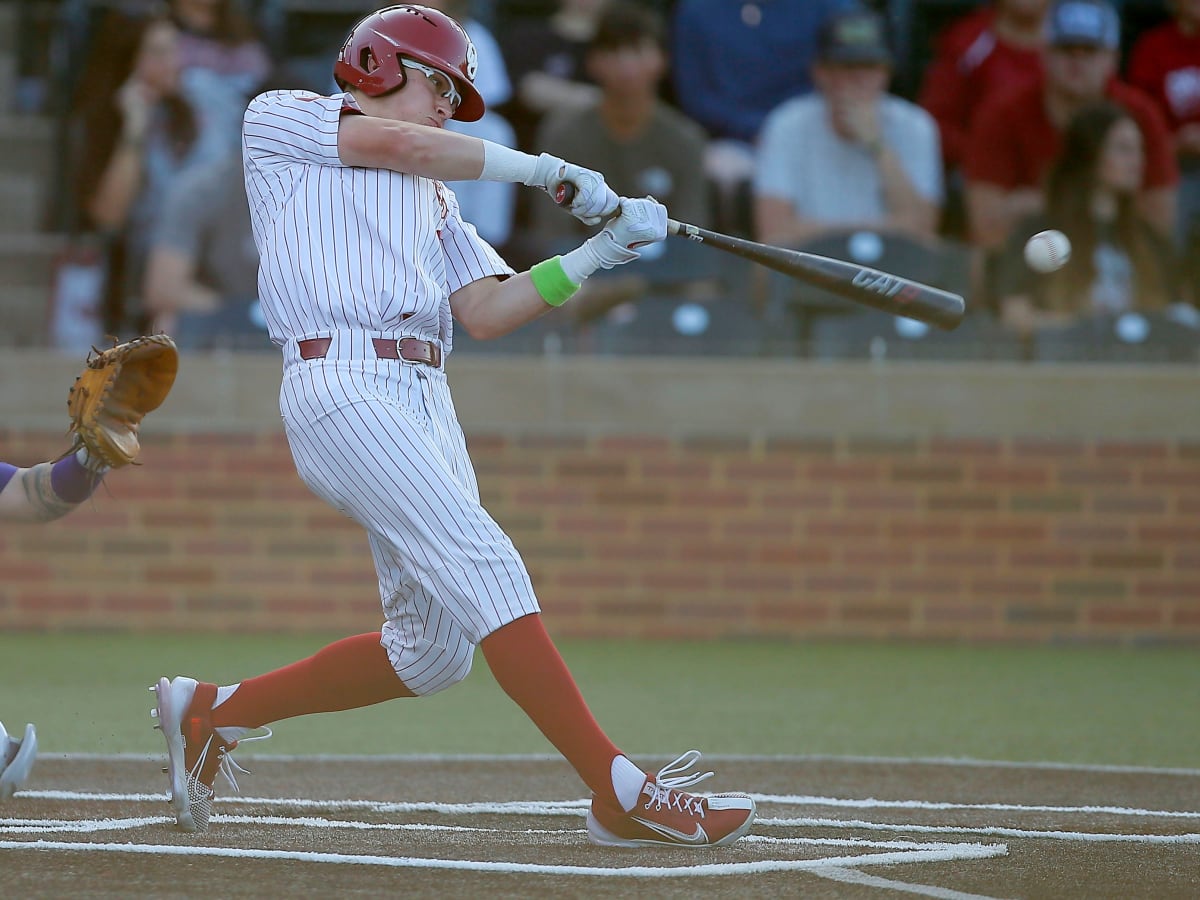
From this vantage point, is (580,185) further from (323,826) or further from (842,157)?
(842,157)

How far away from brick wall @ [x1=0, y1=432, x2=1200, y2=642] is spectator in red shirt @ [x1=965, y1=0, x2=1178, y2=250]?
1.40 meters

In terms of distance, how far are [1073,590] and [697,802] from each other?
5429 mm

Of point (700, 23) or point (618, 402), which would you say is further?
point (700, 23)

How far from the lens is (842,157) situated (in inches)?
368

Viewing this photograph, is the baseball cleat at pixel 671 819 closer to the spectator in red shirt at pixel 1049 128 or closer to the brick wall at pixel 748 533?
the brick wall at pixel 748 533

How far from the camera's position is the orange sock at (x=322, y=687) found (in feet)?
13.7

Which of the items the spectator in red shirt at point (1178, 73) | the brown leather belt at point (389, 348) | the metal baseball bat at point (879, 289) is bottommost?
the brown leather belt at point (389, 348)

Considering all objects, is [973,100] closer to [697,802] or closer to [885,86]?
[885,86]

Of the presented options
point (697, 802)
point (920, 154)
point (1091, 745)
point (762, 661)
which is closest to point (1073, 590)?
point (762, 661)

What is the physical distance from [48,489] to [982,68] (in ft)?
23.0

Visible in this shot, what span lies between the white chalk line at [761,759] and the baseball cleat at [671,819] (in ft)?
5.47

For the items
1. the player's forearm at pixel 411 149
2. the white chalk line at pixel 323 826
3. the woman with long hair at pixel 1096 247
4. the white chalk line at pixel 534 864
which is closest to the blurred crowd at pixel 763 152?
the woman with long hair at pixel 1096 247

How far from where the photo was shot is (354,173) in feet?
13.2

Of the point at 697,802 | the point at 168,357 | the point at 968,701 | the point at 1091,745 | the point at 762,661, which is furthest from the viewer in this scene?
the point at 762,661
